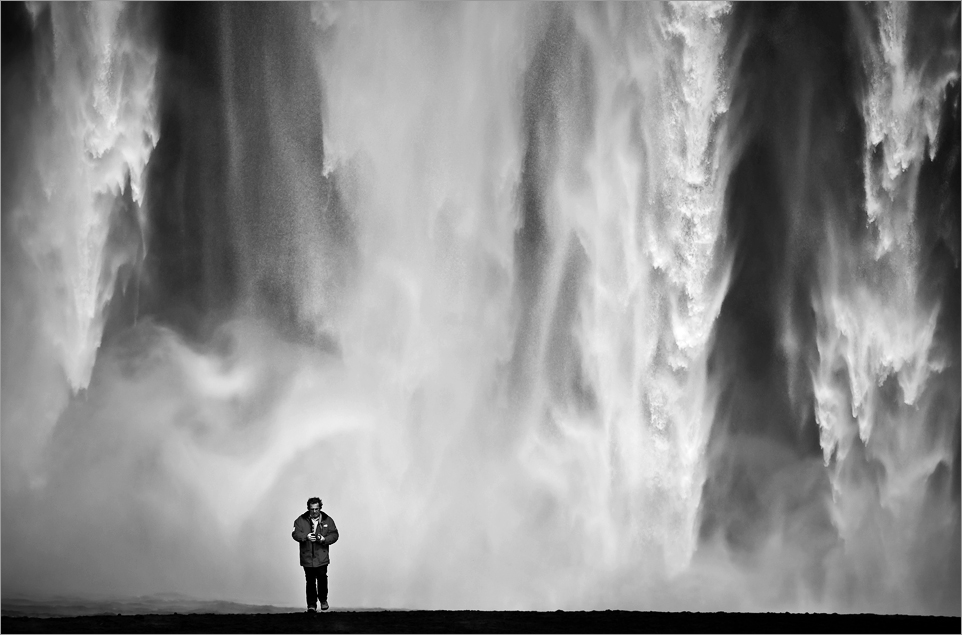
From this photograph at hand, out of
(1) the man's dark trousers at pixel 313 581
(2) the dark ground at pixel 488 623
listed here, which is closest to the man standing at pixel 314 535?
(1) the man's dark trousers at pixel 313 581

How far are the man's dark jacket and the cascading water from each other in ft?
35.0

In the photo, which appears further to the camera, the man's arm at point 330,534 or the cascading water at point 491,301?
the cascading water at point 491,301

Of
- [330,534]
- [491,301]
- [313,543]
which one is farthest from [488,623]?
[491,301]

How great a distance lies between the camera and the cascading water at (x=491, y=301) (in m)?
32.2

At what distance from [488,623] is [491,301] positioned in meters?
13.7

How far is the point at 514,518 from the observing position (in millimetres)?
32219

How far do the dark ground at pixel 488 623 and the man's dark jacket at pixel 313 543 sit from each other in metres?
1.01

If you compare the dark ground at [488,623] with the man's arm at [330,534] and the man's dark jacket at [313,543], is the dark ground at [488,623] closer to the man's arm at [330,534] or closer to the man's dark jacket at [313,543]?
the man's dark jacket at [313,543]

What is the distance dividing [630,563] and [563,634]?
12.0 meters

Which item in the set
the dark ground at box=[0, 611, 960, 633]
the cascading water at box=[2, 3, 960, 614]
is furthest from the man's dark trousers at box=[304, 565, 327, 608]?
the cascading water at box=[2, 3, 960, 614]

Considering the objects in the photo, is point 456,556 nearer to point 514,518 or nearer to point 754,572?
point 514,518

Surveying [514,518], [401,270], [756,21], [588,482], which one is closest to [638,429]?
[588,482]

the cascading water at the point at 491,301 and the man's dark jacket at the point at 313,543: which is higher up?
the cascading water at the point at 491,301

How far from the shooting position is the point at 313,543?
2116cm
